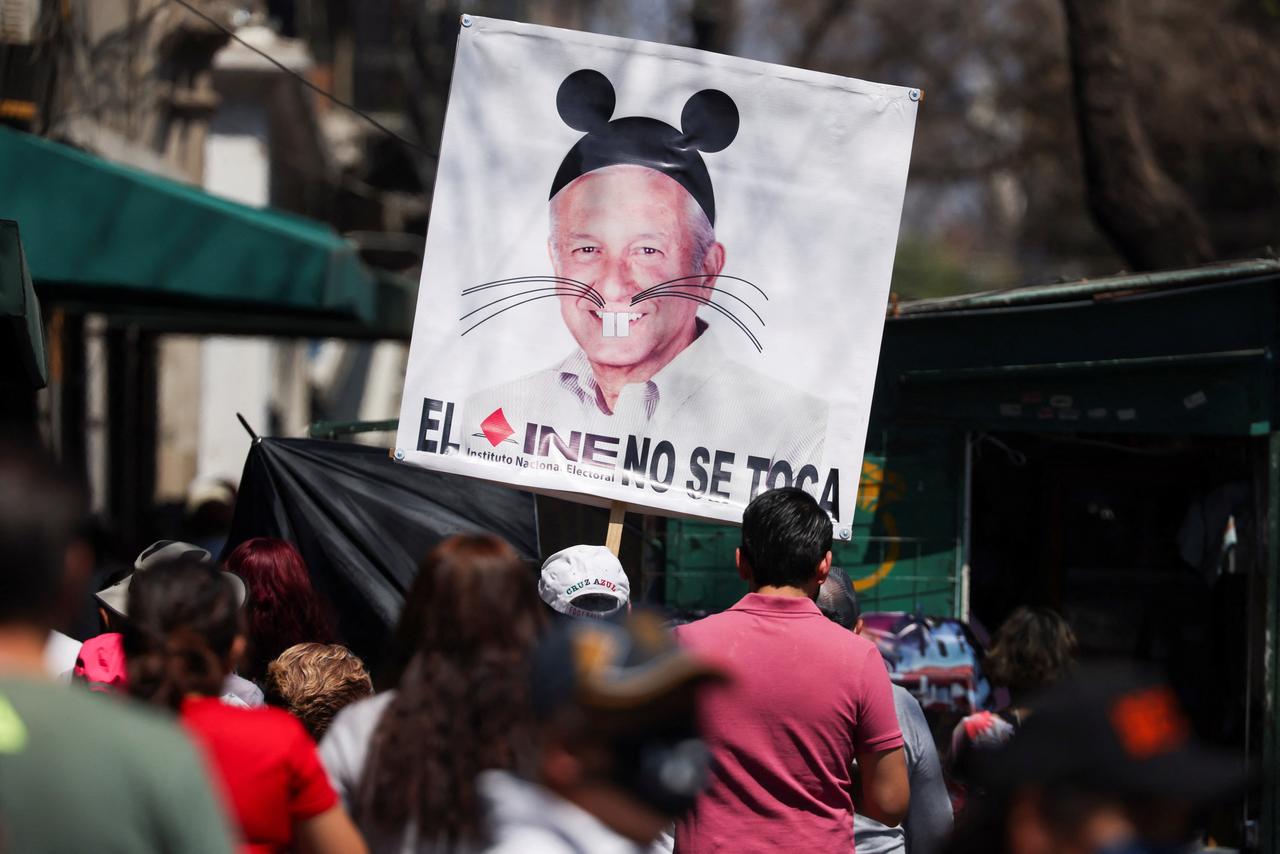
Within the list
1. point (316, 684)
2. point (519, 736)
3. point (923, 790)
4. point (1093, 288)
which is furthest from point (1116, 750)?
point (1093, 288)

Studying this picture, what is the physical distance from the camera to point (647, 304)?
16.1ft

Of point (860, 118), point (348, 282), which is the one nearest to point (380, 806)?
point (860, 118)

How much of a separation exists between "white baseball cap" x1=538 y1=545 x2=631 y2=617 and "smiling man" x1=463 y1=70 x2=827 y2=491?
528 millimetres

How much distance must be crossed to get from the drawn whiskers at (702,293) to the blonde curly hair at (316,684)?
5.40 ft

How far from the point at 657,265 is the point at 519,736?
274 cm

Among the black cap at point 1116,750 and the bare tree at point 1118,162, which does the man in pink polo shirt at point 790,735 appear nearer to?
the black cap at point 1116,750

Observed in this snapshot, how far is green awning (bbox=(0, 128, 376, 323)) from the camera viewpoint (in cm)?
665

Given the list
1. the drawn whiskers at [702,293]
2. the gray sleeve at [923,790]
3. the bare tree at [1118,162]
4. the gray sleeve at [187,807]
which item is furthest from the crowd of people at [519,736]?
the bare tree at [1118,162]

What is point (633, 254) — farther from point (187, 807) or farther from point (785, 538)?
point (187, 807)

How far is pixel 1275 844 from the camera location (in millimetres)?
5656

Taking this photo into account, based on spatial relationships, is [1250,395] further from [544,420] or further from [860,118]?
[544,420]

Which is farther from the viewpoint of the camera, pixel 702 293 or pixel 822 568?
pixel 702 293

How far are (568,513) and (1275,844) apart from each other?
302cm

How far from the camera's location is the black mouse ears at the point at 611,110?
4.91 metres
